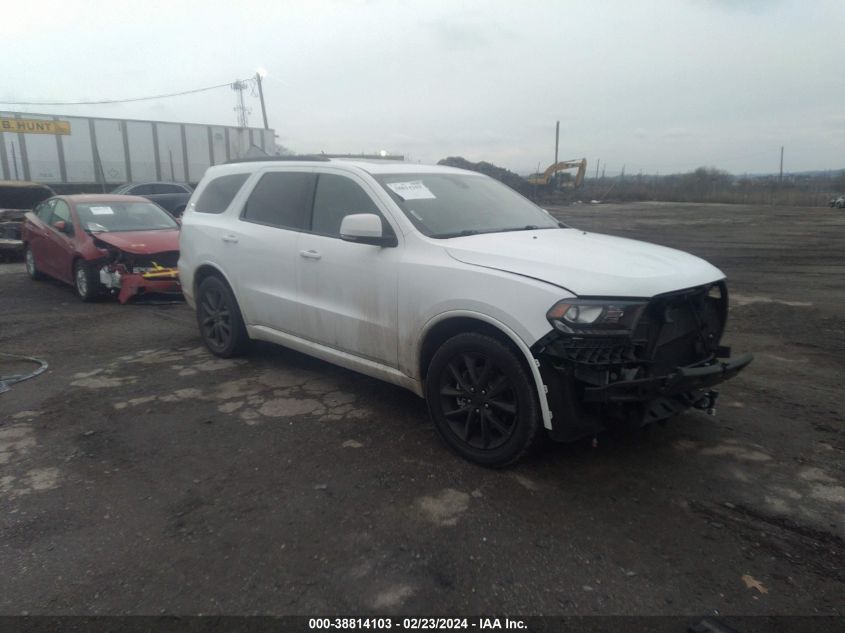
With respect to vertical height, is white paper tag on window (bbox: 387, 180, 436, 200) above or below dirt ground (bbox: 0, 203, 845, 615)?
above

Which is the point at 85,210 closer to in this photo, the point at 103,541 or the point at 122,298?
the point at 122,298

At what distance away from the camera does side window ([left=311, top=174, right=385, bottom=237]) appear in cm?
450

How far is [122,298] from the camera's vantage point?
336 inches

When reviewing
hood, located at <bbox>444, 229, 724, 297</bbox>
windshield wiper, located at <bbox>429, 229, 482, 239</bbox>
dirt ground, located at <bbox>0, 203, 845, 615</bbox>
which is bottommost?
dirt ground, located at <bbox>0, 203, 845, 615</bbox>

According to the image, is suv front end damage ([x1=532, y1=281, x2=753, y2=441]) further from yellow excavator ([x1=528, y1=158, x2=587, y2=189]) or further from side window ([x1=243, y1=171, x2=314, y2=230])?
yellow excavator ([x1=528, y1=158, x2=587, y2=189])

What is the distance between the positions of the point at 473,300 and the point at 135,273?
6549 mm

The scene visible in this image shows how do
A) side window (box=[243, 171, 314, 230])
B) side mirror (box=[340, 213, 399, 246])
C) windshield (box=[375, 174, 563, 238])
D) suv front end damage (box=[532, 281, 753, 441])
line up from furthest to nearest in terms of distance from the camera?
1. side window (box=[243, 171, 314, 230])
2. windshield (box=[375, 174, 563, 238])
3. side mirror (box=[340, 213, 399, 246])
4. suv front end damage (box=[532, 281, 753, 441])

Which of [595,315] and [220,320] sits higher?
[595,315]

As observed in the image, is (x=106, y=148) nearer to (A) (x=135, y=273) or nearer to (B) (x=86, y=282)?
(B) (x=86, y=282)

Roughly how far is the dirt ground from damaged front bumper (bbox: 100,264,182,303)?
3.07 meters

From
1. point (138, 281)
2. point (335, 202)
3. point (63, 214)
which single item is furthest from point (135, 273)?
point (335, 202)

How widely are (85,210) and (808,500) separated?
31.4 ft

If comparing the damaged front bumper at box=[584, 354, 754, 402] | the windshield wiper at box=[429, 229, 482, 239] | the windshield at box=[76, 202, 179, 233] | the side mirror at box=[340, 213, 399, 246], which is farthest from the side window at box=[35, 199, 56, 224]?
the damaged front bumper at box=[584, 354, 754, 402]

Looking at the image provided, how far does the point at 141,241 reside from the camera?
8805 mm
